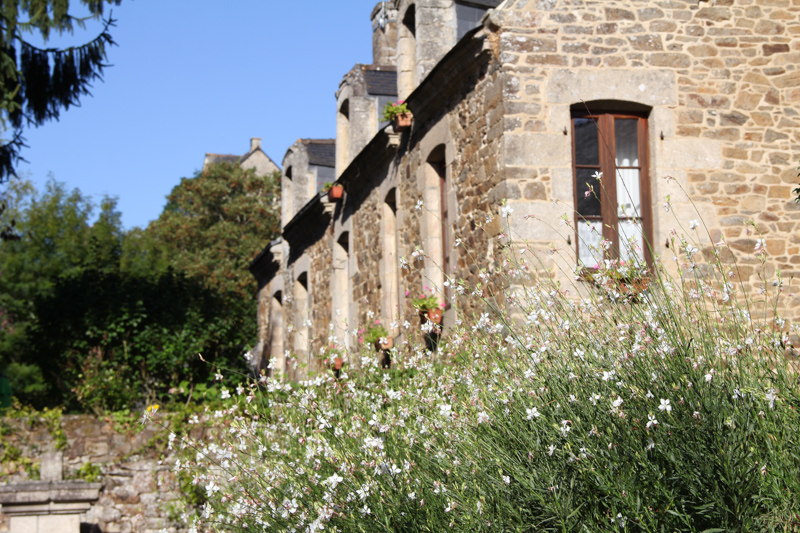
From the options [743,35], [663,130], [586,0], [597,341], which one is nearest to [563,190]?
[663,130]

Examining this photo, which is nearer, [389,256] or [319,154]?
[389,256]

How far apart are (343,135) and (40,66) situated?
15.6 ft

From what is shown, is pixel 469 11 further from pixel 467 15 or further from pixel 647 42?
pixel 647 42

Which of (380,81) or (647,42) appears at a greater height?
(380,81)

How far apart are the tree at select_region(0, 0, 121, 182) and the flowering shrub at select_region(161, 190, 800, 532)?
9060mm

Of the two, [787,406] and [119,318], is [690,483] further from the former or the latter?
[119,318]

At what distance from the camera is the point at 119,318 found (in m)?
11.4

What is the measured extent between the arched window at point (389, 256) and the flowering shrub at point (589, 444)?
6133 mm

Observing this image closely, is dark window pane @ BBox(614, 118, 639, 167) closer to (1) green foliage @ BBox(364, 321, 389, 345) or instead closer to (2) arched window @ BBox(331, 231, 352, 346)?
(1) green foliage @ BBox(364, 321, 389, 345)

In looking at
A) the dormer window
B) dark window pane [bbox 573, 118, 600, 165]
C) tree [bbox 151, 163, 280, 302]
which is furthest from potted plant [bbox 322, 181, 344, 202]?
tree [bbox 151, 163, 280, 302]

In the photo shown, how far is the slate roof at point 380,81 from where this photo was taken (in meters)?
12.7

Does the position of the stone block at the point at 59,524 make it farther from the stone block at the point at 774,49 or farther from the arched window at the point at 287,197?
the arched window at the point at 287,197

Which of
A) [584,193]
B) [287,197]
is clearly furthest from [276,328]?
[584,193]

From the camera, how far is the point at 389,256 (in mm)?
10742
